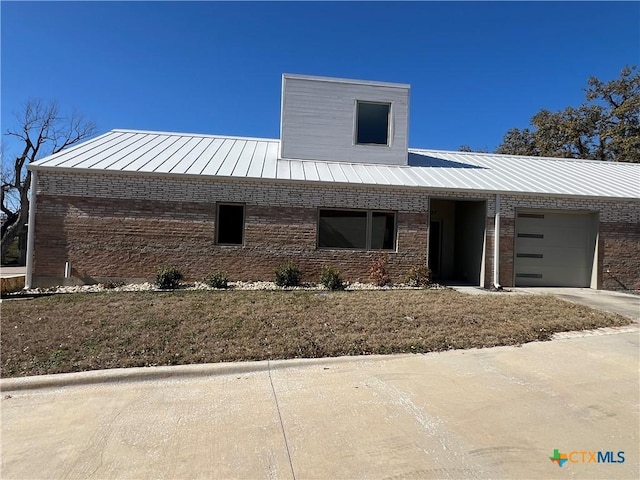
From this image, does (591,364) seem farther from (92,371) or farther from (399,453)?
(92,371)

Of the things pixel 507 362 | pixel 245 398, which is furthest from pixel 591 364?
pixel 245 398

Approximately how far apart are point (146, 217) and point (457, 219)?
34.1 feet

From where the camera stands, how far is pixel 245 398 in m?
4.32

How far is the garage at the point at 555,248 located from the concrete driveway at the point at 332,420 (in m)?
7.93

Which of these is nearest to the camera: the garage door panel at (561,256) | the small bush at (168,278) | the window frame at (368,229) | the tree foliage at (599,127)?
the small bush at (168,278)

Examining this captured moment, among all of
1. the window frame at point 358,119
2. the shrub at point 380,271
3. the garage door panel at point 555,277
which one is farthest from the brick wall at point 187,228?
the garage door panel at point 555,277

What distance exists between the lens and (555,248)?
13258 millimetres

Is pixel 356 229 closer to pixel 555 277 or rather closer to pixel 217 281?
pixel 217 281

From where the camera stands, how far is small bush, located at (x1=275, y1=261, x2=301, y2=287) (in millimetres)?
11117

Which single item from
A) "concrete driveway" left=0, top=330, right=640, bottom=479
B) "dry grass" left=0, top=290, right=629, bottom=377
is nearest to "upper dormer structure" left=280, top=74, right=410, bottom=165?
"dry grass" left=0, top=290, right=629, bottom=377

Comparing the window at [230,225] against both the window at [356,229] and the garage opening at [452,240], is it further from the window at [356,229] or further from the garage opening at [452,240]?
the garage opening at [452,240]

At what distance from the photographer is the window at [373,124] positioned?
14.4 metres

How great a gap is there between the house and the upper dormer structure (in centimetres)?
5

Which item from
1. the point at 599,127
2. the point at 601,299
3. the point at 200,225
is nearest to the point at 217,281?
the point at 200,225
